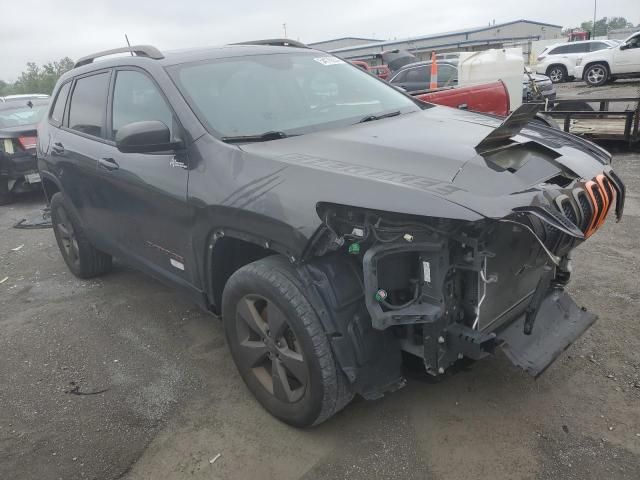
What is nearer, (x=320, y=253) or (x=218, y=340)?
(x=320, y=253)

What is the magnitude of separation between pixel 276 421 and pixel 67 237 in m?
3.16

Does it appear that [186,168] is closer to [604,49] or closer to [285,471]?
[285,471]

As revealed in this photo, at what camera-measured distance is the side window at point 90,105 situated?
12.4 feet

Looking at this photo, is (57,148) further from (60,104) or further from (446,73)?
(446,73)

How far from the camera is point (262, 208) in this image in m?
2.38

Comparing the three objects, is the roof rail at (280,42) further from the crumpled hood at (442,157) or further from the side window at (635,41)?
the side window at (635,41)

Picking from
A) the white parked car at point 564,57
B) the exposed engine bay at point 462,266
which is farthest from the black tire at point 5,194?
the white parked car at point 564,57

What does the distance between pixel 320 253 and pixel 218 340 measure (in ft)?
5.49

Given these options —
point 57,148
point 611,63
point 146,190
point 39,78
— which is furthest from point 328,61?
point 39,78

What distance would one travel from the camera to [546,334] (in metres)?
2.55

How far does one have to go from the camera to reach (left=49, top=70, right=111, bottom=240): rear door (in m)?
3.78

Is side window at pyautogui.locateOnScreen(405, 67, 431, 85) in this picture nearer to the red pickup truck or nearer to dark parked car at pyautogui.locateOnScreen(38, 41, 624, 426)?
the red pickup truck

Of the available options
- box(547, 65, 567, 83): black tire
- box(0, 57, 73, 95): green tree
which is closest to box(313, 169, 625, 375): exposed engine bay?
box(547, 65, 567, 83): black tire

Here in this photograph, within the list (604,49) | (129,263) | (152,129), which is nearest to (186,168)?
(152,129)
